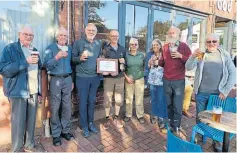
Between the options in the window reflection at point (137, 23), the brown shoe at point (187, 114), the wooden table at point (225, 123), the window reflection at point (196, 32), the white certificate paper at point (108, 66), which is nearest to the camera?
the wooden table at point (225, 123)

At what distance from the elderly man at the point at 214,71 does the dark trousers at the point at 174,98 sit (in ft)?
1.09

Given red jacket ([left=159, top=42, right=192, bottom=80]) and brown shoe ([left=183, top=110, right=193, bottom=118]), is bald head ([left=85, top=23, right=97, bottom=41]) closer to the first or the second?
red jacket ([left=159, top=42, right=192, bottom=80])

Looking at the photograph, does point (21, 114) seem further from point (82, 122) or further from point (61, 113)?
point (82, 122)

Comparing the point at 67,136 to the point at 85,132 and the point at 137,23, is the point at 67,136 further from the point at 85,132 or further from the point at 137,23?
the point at 137,23

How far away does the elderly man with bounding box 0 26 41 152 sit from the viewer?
8.67 feet

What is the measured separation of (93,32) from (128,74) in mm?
1092

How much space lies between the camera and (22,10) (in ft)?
11.5

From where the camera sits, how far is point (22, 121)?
2.93 meters

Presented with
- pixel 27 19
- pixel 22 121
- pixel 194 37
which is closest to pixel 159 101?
pixel 22 121

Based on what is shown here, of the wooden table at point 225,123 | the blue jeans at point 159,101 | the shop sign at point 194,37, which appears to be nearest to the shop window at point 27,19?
the blue jeans at point 159,101

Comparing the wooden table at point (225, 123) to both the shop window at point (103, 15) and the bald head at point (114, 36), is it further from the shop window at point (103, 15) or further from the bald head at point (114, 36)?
the shop window at point (103, 15)

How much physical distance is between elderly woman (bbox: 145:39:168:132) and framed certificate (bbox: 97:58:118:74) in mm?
728

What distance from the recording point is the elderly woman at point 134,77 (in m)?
3.93

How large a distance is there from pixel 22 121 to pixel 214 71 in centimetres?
285
